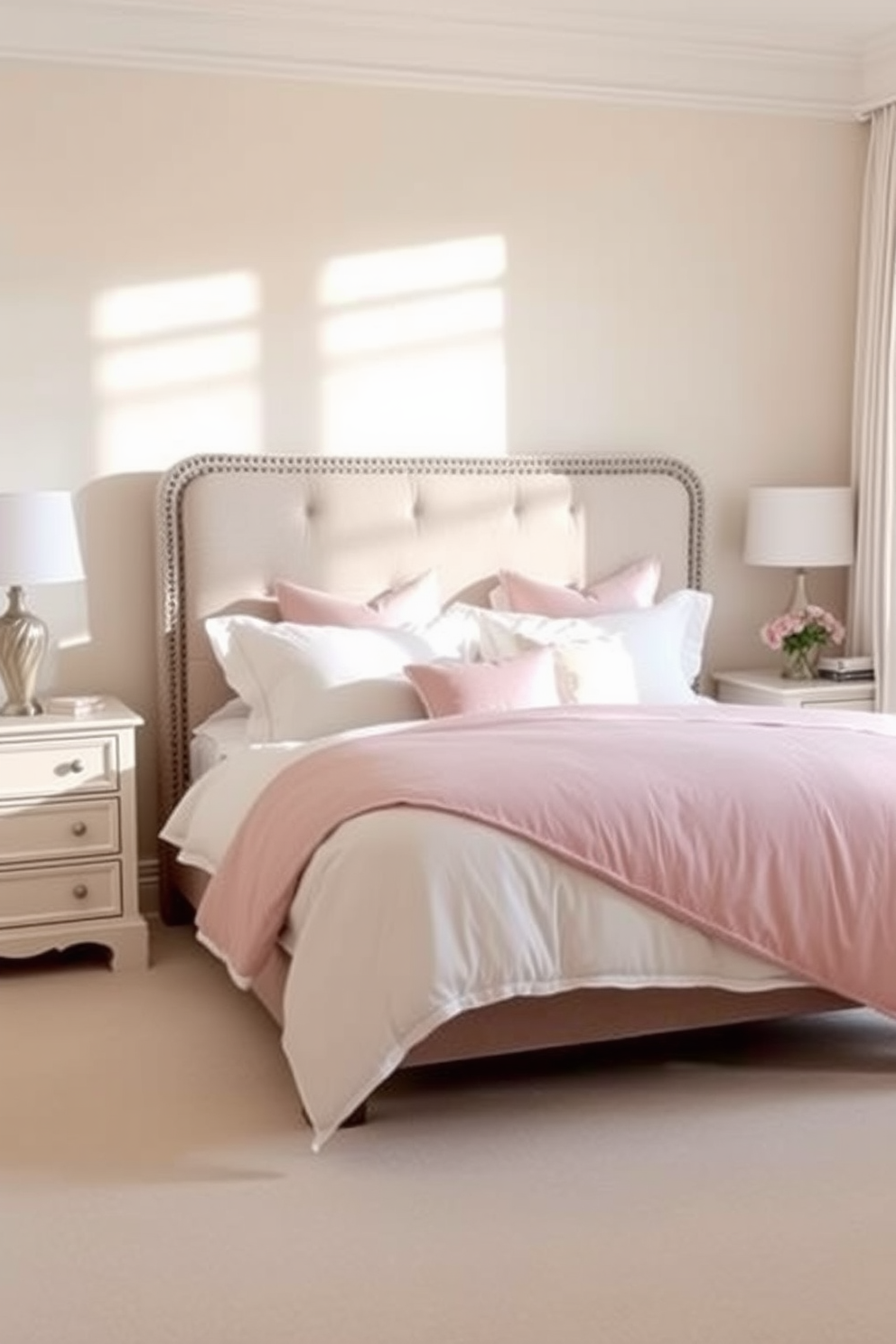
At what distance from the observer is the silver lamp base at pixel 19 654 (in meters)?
4.48

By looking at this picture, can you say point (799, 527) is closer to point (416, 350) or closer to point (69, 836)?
point (416, 350)

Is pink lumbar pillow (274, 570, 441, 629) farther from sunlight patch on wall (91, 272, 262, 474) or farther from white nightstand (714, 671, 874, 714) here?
white nightstand (714, 671, 874, 714)

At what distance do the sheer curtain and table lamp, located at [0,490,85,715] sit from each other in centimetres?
271

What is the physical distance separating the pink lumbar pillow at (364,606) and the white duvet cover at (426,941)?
1.56 m

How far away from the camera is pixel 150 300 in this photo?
16.0 ft

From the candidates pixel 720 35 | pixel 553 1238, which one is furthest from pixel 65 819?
pixel 720 35

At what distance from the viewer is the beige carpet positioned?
8.29ft

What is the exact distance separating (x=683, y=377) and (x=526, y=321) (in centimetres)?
62

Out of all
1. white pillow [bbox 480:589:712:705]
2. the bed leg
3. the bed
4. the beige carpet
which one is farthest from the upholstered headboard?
the bed leg

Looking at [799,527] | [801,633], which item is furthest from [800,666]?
[799,527]

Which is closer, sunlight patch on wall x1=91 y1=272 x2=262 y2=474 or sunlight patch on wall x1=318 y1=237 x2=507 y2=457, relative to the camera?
sunlight patch on wall x1=91 y1=272 x2=262 y2=474

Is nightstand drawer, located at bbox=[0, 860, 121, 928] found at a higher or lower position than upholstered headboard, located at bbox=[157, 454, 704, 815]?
lower

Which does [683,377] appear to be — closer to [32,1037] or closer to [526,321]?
[526,321]

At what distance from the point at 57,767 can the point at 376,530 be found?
50.7 inches
